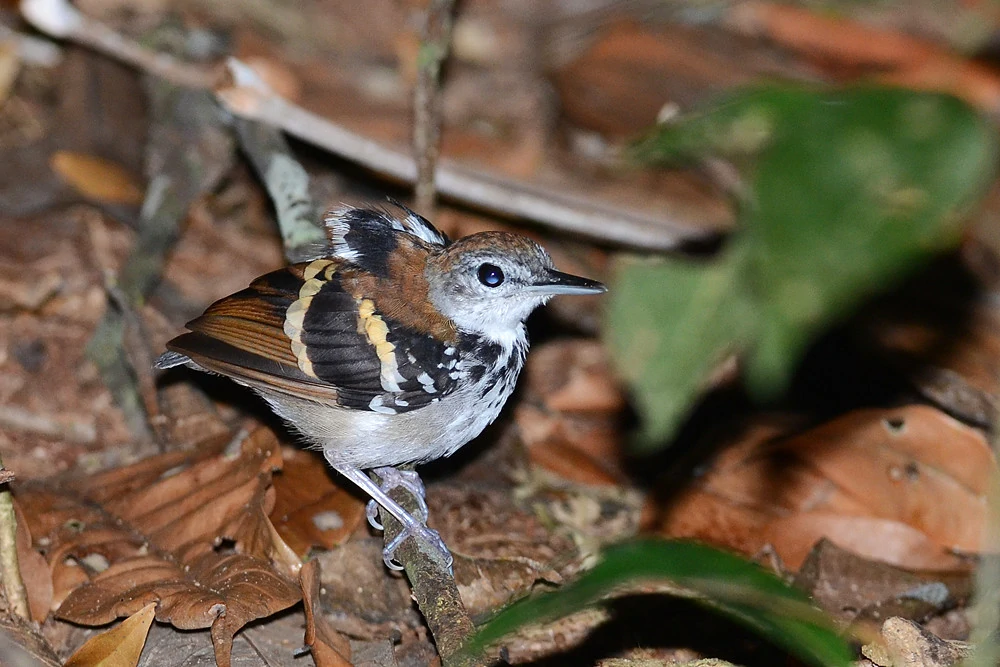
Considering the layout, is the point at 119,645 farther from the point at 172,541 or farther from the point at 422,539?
the point at 422,539

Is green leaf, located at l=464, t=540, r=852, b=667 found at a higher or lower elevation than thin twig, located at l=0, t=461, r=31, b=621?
higher

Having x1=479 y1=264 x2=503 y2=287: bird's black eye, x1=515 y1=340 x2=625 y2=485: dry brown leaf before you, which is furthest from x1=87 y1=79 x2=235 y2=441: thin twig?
x1=515 y1=340 x2=625 y2=485: dry brown leaf

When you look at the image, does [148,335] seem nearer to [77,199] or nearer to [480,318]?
[77,199]

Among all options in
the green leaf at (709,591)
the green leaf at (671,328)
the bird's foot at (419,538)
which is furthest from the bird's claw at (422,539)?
the green leaf at (671,328)

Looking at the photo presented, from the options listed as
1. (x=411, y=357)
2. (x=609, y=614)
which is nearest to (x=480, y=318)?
(x=411, y=357)

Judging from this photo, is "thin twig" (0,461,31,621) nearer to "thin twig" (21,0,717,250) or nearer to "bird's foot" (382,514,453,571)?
"bird's foot" (382,514,453,571)

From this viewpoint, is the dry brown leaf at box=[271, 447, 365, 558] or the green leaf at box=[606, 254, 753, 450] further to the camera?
the dry brown leaf at box=[271, 447, 365, 558]
